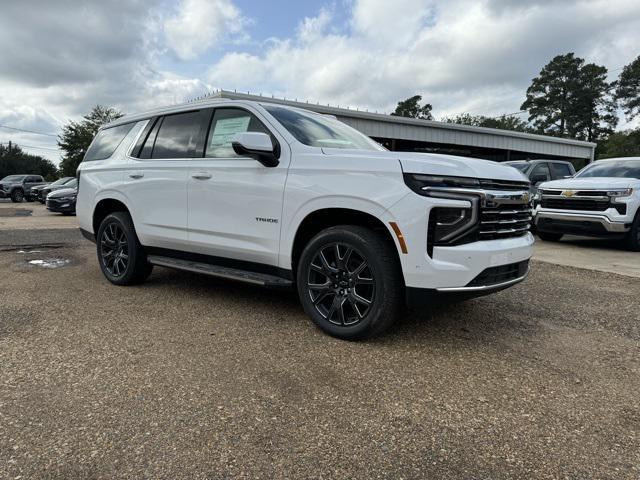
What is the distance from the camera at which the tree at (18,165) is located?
70.9 m

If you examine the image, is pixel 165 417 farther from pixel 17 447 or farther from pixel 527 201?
pixel 527 201

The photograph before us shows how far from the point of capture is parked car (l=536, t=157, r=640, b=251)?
8.15 metres

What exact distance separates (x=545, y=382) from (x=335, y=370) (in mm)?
1291

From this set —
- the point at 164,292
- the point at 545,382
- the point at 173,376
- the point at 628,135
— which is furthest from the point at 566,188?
the point at 628,135

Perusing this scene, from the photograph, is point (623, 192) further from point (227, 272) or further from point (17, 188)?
point (17, 188)

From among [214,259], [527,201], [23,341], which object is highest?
[527,201]

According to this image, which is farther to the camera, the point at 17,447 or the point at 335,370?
the point at 335,370

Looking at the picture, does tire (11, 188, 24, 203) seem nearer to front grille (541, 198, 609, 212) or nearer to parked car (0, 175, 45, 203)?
parked car (0, 175, 45, 203)

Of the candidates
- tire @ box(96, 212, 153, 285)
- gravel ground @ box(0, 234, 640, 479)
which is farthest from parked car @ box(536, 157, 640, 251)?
tire @ box(96, 212, 153, 285)

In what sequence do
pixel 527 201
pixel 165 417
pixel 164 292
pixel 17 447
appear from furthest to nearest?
pixel 164 292 → pixel 527 201 → pixel 165 417 → pixel 17 447

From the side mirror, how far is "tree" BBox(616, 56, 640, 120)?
70.9 m

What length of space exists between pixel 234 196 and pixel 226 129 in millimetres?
735

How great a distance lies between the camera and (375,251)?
3217 mm

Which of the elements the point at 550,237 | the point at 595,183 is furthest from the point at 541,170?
the point at 595,183
